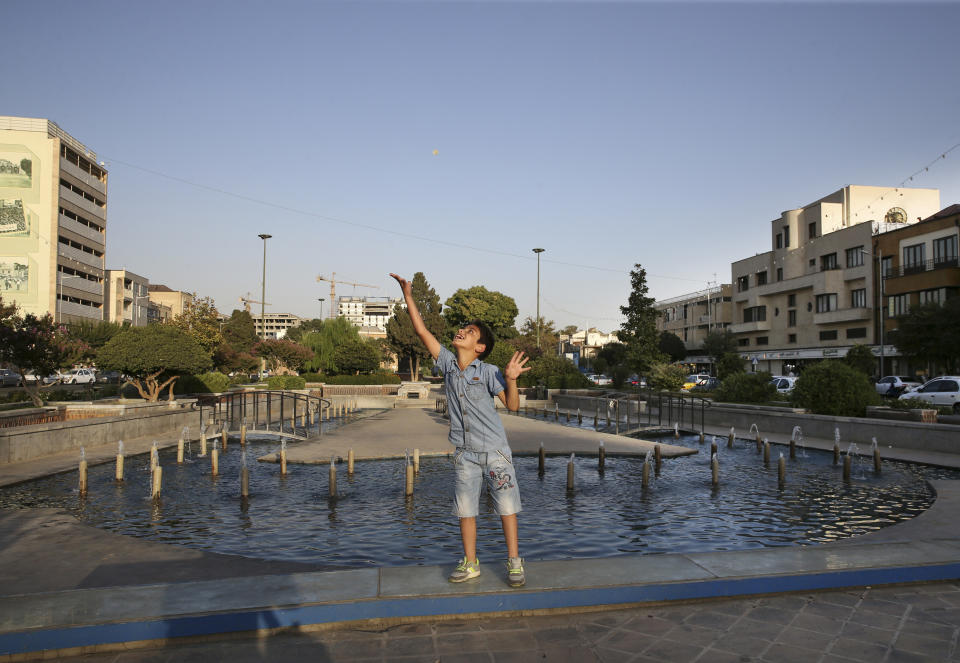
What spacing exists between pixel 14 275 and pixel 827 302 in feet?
239

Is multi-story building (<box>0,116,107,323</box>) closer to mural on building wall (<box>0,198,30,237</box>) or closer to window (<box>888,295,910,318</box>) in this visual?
mural on building wall (<box>0,198,30,237</box>)

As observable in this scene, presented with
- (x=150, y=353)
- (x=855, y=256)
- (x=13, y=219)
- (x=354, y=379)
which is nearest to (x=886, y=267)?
(x=855, y=256)

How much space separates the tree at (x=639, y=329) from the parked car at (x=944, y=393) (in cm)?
1304

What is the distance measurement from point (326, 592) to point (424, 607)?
0.77 metres

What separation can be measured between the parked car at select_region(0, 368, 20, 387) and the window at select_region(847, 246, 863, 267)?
64.1 meters

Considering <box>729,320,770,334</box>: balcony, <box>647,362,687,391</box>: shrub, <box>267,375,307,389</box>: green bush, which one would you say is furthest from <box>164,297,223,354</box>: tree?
<box>729,320,770,334</box>: balcony

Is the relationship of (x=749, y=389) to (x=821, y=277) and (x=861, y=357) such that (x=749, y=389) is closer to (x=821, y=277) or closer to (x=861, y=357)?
(x=861, y=357)

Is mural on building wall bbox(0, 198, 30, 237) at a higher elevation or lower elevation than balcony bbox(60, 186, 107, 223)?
lower

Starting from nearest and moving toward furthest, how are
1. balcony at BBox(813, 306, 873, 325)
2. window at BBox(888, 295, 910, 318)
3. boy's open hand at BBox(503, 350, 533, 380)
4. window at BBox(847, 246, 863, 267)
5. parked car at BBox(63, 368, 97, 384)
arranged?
1. boy's open hand at BBox(503, 350, 533, 380)
2. window at BBox(888, 295, 910, 318)
3. balcony at BBox(813, 306, 873, 325)
4. window at BBox(847, 246, 863, 267)
5. parked car at BBox(63, 368, 97, 384)

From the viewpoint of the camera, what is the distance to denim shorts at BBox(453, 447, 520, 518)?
16.7 feet

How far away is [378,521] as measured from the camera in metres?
9.64

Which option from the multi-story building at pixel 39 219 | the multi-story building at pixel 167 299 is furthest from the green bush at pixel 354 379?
the multi-story building at pixel 167 299

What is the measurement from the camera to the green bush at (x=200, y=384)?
95.9 ft

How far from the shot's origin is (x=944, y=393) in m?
26.6
